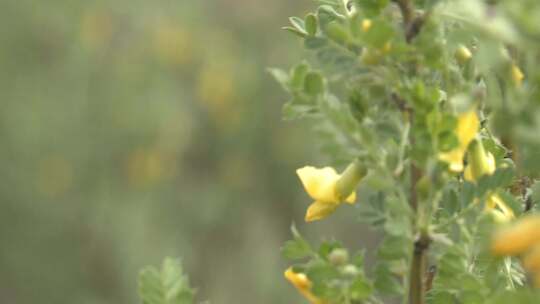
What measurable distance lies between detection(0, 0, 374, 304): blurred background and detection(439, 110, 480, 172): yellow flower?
14.6 feet

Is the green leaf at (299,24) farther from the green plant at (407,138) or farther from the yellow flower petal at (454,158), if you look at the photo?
the yellow flower petal at (454,158)

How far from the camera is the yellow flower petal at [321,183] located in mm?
873

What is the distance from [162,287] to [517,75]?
0.40 m

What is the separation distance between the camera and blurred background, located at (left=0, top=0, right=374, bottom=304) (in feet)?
18.0

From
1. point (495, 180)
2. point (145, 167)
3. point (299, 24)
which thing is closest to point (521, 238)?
point (495, 180)

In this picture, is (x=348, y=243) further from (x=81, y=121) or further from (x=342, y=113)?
(x=342, y=113)

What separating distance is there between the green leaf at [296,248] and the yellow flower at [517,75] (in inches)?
8.0

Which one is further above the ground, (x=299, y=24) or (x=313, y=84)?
(x=299, y=24)

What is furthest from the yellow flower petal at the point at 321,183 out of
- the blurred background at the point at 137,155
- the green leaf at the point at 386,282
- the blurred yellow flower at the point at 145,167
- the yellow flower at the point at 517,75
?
the blurred yellow flower at the point at 145,167

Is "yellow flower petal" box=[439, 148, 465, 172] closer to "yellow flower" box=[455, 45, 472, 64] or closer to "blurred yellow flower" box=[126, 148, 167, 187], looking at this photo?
"yellow flower" box=[455, 45, 472, 64]

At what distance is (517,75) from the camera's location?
0.68 metres

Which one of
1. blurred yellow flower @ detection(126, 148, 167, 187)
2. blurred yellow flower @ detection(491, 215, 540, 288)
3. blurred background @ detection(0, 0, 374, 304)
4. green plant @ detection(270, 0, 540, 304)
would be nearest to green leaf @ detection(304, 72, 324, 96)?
green plant @ detection(270, 0, 540, 304)

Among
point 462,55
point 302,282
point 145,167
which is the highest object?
point 145,167

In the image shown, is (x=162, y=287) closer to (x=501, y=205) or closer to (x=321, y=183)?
(x=321, y=183)
